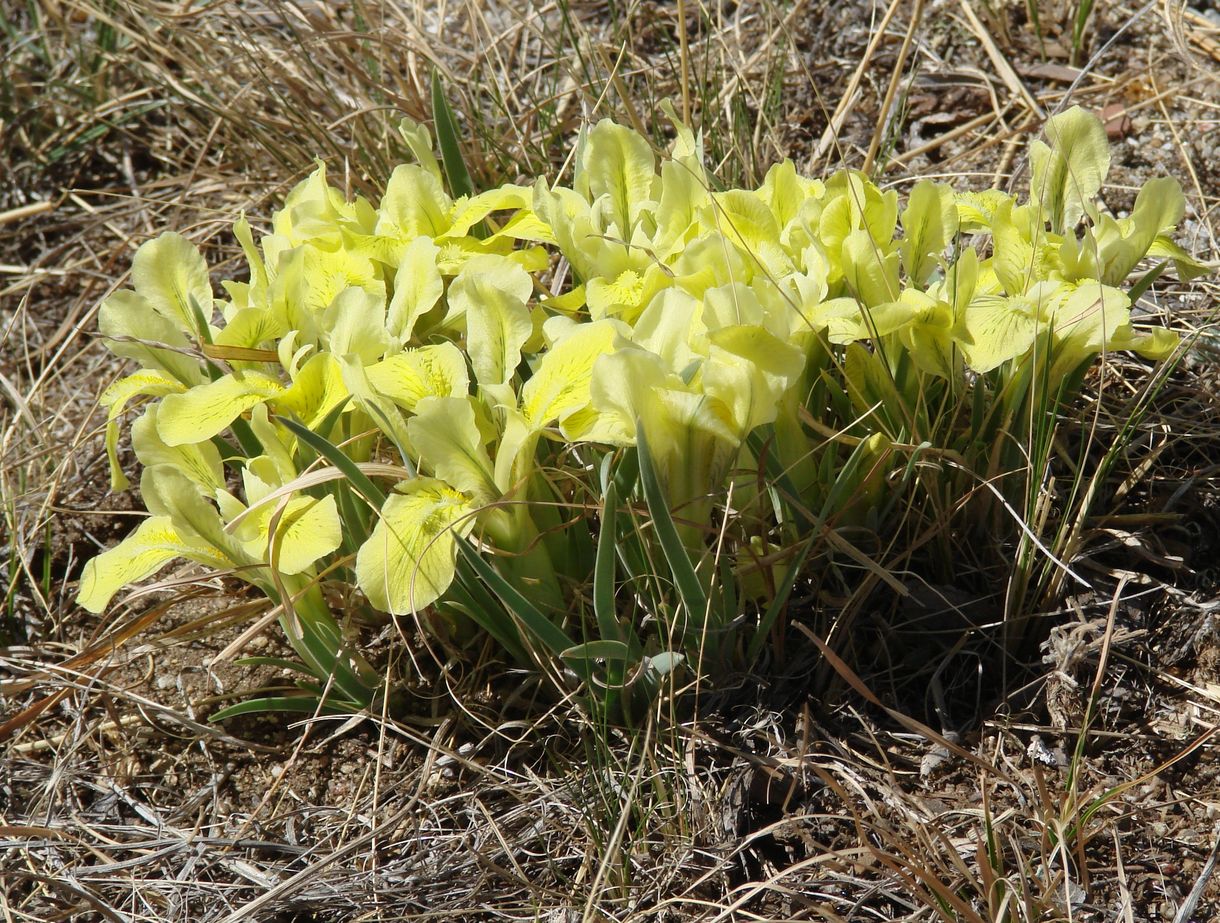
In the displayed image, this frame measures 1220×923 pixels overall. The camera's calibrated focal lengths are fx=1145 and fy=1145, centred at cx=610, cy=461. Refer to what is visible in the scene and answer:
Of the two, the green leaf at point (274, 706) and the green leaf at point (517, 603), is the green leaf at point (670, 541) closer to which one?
the green leaf at point (517, 603)

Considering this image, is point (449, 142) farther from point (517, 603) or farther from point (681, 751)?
point (681, 751)

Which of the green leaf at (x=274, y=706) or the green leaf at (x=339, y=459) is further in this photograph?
the green leaf at (x=274, y=706)

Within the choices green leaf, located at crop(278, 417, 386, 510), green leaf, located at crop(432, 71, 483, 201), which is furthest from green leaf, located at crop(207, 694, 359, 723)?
green leaf, located at crop(432, 71, 483, 201)

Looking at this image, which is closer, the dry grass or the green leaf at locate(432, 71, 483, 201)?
the dry grass

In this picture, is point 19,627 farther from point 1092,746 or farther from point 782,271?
point 1092,746

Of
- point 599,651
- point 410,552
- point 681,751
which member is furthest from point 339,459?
point 681,751

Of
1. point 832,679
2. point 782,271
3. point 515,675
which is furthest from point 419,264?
point 832,679

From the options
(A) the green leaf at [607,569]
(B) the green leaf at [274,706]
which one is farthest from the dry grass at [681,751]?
(A) the green leaf at [607,569]

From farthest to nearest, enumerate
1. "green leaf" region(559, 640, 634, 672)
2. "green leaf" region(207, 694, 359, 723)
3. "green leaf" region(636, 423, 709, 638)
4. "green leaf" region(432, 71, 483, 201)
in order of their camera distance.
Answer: "green leaf" region(432, 71, 483, 201), "green leaf" region(207, 694, 359, 723), "green leaf" region(559, 640, 634, 672), "green leaf" region(636, 423, 709, 638)

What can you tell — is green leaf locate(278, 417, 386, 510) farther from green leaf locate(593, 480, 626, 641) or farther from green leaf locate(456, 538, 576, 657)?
green leaf locate(593, 480, 626, 641)

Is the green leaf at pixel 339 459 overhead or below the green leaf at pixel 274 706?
overhead

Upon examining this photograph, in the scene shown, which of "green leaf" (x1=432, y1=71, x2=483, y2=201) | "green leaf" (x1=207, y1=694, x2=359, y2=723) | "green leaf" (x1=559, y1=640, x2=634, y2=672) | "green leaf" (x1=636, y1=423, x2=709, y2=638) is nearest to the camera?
"green leaf" (x1=636, y1=423, x2=709, y2=638)
